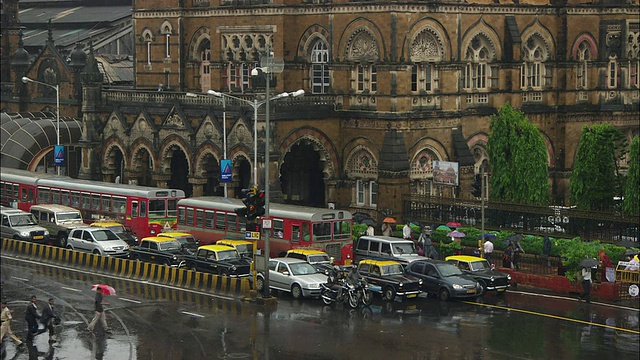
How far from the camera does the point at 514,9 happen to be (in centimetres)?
7312

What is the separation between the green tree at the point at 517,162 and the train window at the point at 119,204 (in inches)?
694

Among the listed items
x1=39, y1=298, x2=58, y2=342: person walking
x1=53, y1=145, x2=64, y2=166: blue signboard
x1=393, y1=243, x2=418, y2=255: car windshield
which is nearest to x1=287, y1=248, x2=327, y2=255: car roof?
x1=393, y1=243, x2=418, y2=255: car windshield

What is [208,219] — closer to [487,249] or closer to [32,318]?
[487,249]

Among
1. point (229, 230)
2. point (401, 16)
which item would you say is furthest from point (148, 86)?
point (229, 230)

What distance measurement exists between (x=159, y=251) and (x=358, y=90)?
750 inches

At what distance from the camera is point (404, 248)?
178 ft

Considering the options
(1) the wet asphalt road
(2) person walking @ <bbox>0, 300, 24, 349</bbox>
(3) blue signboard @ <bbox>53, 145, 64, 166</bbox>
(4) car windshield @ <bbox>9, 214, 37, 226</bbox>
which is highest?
(3) blue signboard @ <bbox>53, 145, 64, 166</bbox>

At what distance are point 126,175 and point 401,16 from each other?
729 inches

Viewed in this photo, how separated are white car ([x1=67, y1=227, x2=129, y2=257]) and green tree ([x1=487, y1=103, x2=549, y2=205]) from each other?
1872cm

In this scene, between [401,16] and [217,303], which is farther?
[401,16]

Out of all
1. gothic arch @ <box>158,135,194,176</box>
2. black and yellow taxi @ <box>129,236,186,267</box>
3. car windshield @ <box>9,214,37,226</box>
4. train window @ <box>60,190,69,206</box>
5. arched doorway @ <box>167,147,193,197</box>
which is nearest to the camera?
black and yellow taxi @ <box>129,236,186,267</box>

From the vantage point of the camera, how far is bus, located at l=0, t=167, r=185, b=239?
A: 61.5 m

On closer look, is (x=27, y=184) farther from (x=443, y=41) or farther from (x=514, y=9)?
(x=514, y=9)

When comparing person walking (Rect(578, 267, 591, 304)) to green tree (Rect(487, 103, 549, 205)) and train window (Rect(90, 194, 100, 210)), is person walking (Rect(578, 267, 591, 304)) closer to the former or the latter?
green tree (Rect(487, 103, 549, 205))
